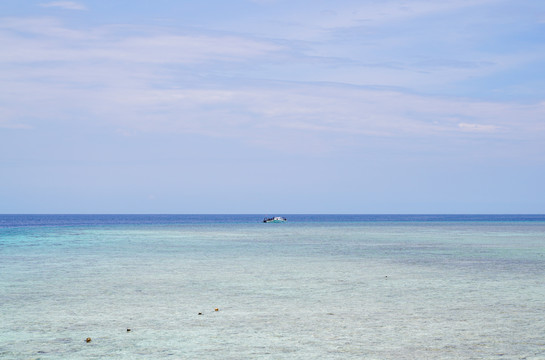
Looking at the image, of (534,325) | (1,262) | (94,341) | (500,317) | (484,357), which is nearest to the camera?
(484,357)

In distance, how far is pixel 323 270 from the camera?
26.3m

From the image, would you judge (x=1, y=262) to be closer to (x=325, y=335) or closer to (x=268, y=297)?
(x=268, y=297)

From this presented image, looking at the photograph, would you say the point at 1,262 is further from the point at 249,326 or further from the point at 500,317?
the point at 500,317

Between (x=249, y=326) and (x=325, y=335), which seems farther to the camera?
(x=249, y=326)

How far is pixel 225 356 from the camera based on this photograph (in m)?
10.7

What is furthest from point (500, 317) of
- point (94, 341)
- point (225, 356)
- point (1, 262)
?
point (1, 262)

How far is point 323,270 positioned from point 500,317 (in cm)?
1243

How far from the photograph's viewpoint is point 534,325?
43.4 ft

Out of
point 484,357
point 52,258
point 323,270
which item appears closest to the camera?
point 484,357

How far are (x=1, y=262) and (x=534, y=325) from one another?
81.5 feet

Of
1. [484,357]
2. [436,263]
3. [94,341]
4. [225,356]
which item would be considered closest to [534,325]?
[484,357]

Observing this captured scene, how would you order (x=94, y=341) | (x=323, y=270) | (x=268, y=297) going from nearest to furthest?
(x=94, y=341), (x=268, y=297), (x=323, y=270)

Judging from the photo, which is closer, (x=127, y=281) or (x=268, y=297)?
(x=268, y=297)

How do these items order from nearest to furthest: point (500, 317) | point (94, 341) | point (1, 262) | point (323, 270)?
point (94, 341), point (500, 317), point (323, 270), point (1, 262)
